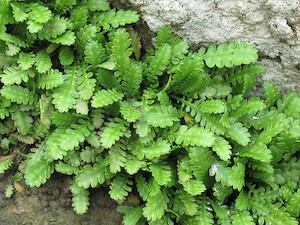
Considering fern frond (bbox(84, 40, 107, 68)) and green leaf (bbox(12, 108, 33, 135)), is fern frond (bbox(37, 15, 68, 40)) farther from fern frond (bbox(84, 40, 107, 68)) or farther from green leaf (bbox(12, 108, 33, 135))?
green leaf (bbox(12, 108, 33, 135))

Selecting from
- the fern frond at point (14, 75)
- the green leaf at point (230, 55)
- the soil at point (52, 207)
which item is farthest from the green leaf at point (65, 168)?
the green leaf at point (230, 55)

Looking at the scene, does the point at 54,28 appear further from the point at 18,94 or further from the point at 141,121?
the point at 141,121

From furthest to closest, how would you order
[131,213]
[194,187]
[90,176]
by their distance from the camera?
[131,213] < [90,176] < [194,187]

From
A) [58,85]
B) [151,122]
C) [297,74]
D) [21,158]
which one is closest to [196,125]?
[151,122]

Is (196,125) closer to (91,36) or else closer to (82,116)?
(82,116)

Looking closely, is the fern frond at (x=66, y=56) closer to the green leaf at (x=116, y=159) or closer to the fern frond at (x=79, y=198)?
the green leaf at (x=116, y=159)

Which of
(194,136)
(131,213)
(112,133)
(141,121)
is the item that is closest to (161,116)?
(141,121)

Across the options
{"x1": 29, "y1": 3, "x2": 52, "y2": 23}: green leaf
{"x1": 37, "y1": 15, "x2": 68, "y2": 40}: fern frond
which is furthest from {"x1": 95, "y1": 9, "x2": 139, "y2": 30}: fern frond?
{"x1": 29, "y1": 3, "x2": 52, "y2": 23}: green leaf
